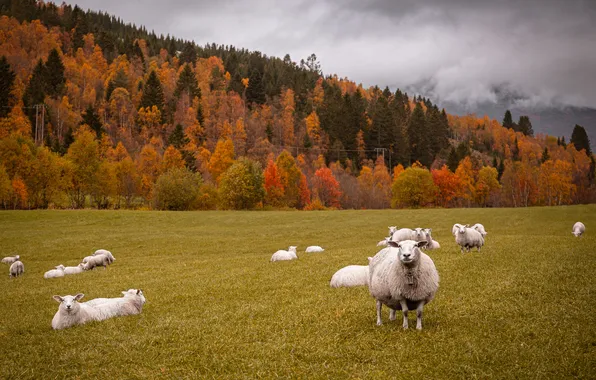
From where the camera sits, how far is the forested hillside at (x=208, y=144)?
271 feet

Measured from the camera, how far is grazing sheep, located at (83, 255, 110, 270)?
28.3 meters

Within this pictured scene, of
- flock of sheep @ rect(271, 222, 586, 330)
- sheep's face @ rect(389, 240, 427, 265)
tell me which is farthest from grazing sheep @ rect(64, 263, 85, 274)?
sheep's face @ rect(389, 240, 427, 265)

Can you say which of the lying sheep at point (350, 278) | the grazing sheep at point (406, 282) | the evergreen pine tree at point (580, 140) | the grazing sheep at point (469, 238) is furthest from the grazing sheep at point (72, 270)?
the evergreen pine tree at point (580, 140)

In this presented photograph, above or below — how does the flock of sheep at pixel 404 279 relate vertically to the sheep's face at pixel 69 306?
above

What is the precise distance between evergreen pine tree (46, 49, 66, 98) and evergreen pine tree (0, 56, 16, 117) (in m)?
12.9

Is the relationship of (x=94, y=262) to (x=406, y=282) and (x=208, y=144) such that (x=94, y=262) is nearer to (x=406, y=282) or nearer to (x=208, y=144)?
(x=406, y=282)

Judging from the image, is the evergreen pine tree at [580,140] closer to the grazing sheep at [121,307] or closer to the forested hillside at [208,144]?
the forested hillside at [208,144]

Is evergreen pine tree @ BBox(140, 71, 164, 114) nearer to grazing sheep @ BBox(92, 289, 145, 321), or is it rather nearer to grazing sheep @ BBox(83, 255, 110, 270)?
Result: grazing sheep @ BBox(83, 255, 110, 270)

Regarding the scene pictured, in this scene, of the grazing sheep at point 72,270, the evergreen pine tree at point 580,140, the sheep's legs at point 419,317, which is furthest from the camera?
the evergreen pine tree at point 580,140

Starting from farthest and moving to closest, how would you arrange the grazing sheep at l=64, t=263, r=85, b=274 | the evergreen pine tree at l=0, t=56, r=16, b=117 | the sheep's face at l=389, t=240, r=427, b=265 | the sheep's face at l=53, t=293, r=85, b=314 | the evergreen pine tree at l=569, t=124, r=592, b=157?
the evergreen pine tree at l=569, t=124, r=592, b=157
the evergreen pine tree at l=0, t=56, r=16, b=117
the grazing sheep at l=64, t=263, r=85, b=274
the sheep's face at l=53, t=293, r=85, b=314
the sheep's face at l=389, t=240, r=427, b=265

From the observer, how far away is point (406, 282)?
957 cm

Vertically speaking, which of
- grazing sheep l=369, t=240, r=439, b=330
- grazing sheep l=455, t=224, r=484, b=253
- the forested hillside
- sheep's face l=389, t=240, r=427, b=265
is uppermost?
the forested hillside

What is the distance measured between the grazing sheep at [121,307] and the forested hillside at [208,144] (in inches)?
2643

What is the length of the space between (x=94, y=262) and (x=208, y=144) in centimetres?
10828
